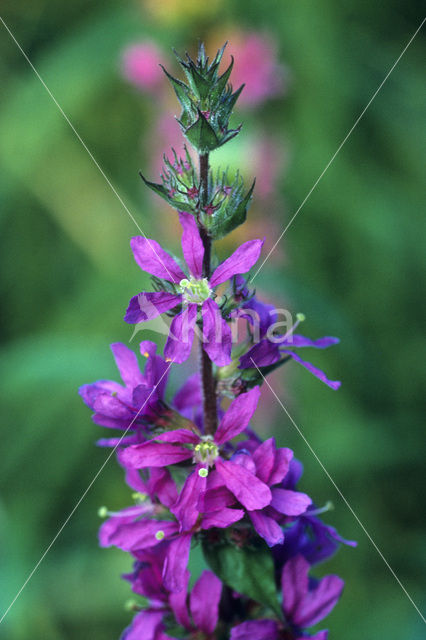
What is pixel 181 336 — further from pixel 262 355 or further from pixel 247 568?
pixel 247 568

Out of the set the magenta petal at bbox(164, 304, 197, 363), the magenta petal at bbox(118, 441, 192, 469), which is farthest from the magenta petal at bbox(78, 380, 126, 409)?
the magenta petal at bbox(164, 304, 197, 363)

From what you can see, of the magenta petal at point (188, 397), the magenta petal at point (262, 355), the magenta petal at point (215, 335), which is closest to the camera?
the magenta petal at point (215, 335)

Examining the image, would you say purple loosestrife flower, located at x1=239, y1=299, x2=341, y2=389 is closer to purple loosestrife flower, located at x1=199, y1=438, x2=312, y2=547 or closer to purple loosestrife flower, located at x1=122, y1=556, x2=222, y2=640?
purple loosestrife flower, located at x1=199, y1=438, x2=312, y2=547

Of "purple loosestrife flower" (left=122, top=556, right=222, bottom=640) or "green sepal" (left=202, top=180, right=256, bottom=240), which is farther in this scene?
"purple loosestrife flower" (left=122, top=556, right=222, bottom=640)

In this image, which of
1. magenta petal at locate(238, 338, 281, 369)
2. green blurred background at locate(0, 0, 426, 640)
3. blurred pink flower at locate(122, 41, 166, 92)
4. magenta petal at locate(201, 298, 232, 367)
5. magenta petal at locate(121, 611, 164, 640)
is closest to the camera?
magenta petal at locate(201, 298, 232, 367)

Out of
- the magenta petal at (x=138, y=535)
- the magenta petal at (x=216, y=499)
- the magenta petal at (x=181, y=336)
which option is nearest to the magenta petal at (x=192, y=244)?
the magenta petal at (x=181, y=336)

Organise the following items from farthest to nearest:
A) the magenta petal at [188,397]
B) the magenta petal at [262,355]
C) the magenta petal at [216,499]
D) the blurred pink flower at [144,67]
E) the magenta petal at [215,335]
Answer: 1. the blurred pink flower at [144,67]
2. the magenta petal at [188,397]
3. the magenta petal at [262,355]
4. the magenta petal at [216,499]
5. the magenta petal at [215,335]

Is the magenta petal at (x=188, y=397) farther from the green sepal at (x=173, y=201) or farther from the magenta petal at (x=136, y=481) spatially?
the green sepal at (x=173, y=201)
